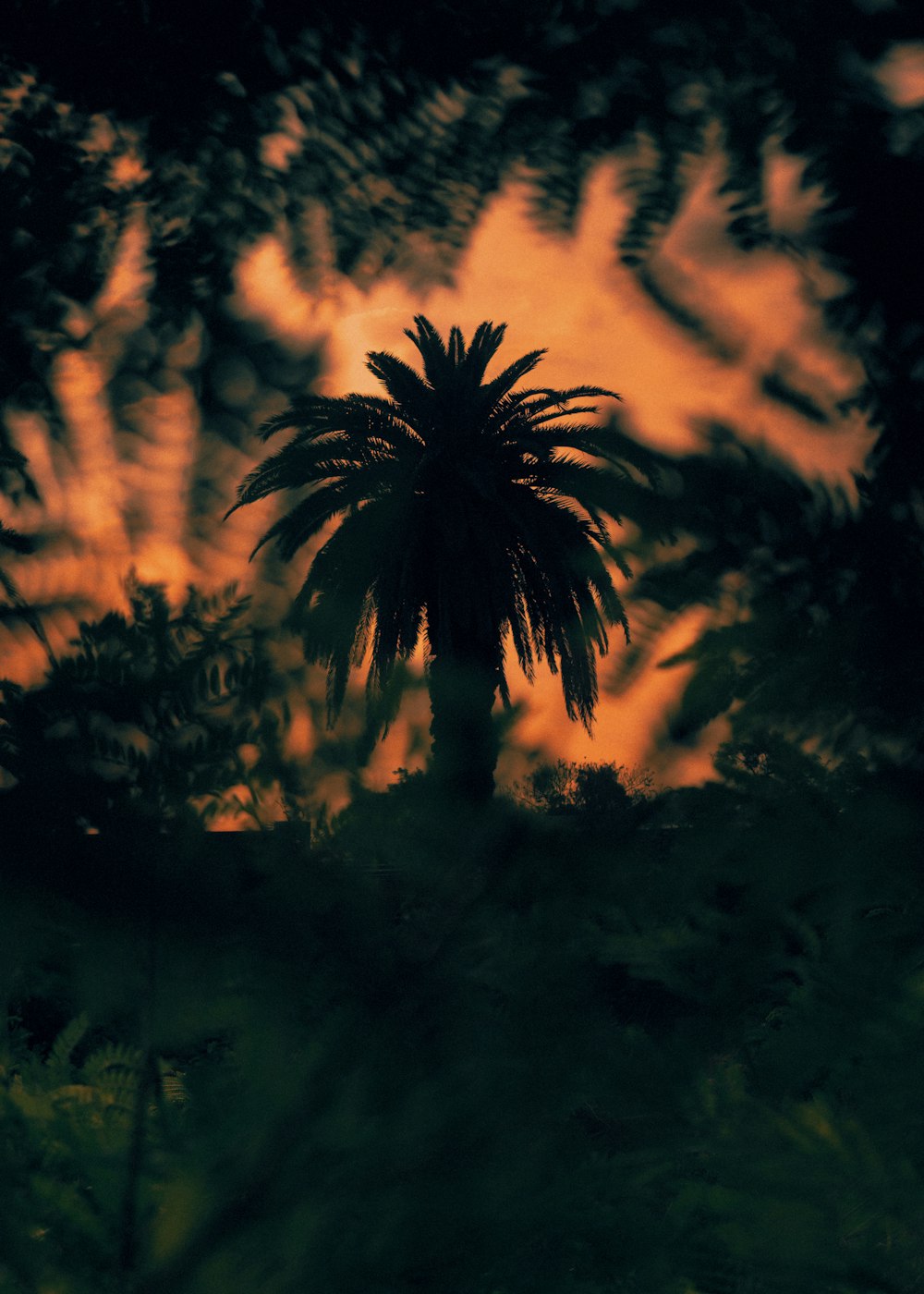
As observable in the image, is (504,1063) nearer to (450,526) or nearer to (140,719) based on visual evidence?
(140,719)

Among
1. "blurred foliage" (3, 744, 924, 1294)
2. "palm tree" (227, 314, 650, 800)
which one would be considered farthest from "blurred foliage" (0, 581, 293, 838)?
"palm tree" (227, 314, 650, 800)

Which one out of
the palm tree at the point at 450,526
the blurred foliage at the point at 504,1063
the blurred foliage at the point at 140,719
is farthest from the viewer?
the palm tree at the point at 450,526

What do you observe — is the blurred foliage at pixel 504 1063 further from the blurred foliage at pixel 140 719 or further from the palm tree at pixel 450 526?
the palm tree at pixel 450 526

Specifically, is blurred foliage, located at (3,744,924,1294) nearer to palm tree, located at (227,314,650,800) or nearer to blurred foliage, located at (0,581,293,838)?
blurred foliage, located at (0,581,293,838)

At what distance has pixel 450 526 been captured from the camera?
53.1 feet

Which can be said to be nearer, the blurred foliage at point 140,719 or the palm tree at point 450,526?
the blurred foliage at point 140,719

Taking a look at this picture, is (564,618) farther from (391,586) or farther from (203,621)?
(203,621)

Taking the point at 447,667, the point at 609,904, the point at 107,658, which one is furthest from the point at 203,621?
the point at 447,667

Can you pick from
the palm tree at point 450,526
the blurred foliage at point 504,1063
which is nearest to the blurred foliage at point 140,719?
the blurred foliage at point 504,1063

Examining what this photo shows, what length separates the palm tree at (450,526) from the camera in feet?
Result: 53.2

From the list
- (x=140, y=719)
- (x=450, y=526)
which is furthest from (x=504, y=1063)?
(x=450, y=526)

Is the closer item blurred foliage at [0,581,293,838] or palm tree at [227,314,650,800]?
blurred foliage at [0,581,293,838]

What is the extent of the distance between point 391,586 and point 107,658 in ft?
45.8

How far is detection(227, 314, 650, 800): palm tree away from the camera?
16.2m
